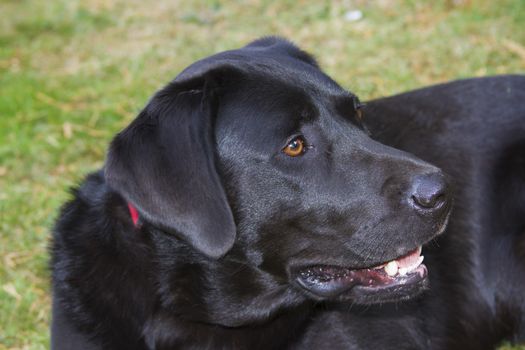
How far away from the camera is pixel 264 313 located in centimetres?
301

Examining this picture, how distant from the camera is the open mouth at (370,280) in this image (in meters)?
2.80

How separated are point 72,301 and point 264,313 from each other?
0.72 metres

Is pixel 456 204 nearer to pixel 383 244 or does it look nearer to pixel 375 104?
pixel 375 104

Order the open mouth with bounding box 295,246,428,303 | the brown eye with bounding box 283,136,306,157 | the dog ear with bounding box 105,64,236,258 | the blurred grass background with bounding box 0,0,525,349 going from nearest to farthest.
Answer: the dog ear with bounding box 105,64,236,258, the brown eye with bounding box 283,136,306,157, the open mouth with bounding box 295,246,428,303, the blurred grass background with bounding box 0,0,525,349

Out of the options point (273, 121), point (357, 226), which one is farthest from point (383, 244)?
point (273, 121)

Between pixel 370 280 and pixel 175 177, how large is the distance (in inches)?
31.6

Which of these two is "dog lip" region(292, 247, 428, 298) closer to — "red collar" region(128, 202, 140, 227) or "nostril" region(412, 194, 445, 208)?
"nostril" region(412, 194, 445, 208)

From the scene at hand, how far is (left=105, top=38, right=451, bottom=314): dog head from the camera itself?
8.43 feet

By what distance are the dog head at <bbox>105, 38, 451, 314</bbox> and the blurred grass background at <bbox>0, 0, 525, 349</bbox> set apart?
1.68 m

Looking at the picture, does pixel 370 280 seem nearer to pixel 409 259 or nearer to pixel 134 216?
pixel 409 259

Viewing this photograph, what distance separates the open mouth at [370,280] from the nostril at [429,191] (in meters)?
0.24

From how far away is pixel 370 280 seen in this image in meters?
2.85

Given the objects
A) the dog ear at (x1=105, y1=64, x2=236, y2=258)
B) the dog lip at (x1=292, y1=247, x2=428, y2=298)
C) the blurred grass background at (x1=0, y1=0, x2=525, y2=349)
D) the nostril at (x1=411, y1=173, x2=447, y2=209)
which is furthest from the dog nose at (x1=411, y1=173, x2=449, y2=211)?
the blurred grass background at (x1=0, y1=0, x2=525, y2=349)

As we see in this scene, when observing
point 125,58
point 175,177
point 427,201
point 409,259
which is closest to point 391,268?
point 409,259
